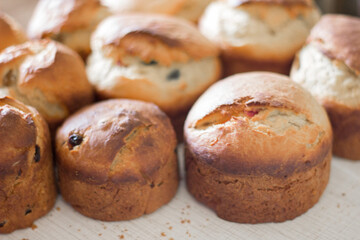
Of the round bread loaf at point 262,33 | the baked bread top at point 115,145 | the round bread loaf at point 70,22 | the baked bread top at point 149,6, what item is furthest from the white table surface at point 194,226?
the baked bread top at point 149,6

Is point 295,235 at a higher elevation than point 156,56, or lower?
lower

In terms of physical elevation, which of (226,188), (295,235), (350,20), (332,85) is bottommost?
(295,235)

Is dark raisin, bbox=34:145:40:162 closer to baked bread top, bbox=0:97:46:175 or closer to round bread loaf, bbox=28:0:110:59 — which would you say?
baked bread top, bbox=0:97:46:175

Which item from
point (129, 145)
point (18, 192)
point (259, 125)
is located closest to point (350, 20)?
point (259, 125)

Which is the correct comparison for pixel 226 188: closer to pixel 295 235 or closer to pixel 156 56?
pixel 295 235

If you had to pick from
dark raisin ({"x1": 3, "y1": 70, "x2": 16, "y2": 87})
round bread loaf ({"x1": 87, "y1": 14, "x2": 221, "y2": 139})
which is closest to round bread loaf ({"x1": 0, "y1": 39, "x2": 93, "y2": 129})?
dark raisin ({"x1": 3, "y1": 70, "x2": 16, "y2": 87})

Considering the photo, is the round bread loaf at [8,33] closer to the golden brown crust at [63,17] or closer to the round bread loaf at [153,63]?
the golden brown crust at [63,17]

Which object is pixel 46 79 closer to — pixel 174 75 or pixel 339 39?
pixel 174 75
